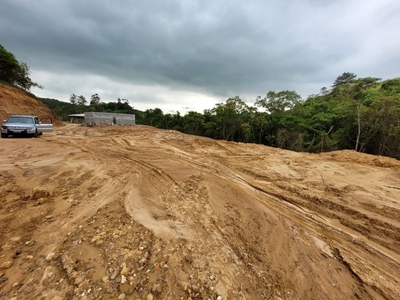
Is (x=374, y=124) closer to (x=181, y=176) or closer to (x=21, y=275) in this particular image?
(x=181, y=176)

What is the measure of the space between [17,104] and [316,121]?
29.8m

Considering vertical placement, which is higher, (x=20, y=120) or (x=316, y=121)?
(x=316, y=121)

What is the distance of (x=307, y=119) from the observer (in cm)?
2000

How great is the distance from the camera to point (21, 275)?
1.57 metres

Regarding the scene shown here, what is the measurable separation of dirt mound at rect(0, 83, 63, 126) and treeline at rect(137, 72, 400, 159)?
58.8 feet

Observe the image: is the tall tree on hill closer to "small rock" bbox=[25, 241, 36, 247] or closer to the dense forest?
the dense forest

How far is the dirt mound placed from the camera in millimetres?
15624

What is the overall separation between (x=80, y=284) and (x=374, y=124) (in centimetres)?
1694

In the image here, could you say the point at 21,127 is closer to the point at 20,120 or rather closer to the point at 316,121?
the point at 20,120

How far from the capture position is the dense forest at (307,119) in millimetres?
12055

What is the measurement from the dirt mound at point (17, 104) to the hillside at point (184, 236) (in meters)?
16.9

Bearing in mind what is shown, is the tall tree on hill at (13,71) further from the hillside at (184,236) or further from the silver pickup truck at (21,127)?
the hillside at (184,236)

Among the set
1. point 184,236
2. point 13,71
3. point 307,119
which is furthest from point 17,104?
point 307,119

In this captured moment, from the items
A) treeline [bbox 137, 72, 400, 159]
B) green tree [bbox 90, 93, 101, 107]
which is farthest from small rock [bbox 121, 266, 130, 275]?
green tree [bbox 90, 93, 101, 107]
